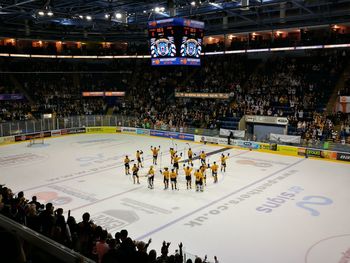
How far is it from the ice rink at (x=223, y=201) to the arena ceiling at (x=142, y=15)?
972 cm

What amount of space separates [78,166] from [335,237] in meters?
15.3

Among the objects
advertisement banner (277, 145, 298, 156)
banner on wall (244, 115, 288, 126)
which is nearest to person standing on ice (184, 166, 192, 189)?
advertisement banner (277, 145, 298, 156)

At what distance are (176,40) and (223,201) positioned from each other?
405 inches

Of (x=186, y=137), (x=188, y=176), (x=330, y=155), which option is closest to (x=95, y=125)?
(x=186, y=137)

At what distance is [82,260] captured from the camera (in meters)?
3.73

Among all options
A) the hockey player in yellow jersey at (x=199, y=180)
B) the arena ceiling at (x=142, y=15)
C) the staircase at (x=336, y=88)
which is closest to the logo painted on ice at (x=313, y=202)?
the hockey player in yellow jersey at (x=199, y=180)

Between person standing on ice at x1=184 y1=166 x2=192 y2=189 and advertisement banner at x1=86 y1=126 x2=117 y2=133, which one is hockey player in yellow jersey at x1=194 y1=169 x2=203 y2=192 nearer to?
person standing on ice at x1=184 y1=166 x2=192 y2=189

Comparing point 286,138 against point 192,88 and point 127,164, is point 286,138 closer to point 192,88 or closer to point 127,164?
point 127,164

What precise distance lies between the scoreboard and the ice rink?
6.70 metres

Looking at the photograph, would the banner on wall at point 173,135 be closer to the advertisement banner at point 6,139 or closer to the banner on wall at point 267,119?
the banner on wall at point 267,119

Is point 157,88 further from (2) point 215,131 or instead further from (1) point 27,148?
(1) point 27,148

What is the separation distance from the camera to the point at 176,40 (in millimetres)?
20938

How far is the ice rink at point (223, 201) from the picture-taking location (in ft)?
37.4

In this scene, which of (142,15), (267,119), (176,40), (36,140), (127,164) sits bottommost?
(127,164)
